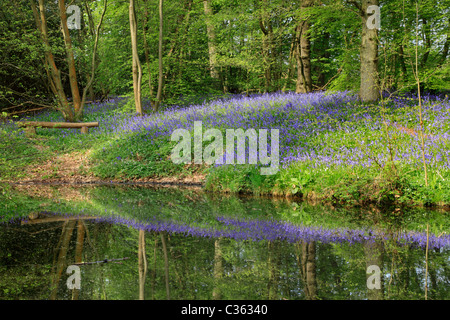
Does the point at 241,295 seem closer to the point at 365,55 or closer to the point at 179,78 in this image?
the point at 365,55

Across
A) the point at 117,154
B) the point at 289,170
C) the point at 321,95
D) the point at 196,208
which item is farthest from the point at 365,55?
the point at 117,154

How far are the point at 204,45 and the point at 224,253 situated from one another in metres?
15.8

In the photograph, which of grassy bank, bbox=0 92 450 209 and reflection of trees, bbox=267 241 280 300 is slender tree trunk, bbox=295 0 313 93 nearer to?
grassy bank, bbox=0 92 450 209

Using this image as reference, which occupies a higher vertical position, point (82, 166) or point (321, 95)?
point (321, 95)

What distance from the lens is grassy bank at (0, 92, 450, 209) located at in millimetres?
7402

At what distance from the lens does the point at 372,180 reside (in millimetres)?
7363

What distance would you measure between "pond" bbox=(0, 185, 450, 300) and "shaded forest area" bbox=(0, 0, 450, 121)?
250 inches

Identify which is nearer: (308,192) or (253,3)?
(308,192)

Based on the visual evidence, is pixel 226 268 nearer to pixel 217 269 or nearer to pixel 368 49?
pixel 217 269

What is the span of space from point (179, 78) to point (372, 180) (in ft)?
40.1

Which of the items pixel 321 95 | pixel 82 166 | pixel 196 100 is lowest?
pixel 82 166

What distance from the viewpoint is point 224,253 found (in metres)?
4.65

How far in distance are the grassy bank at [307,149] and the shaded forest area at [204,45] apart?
147cm
